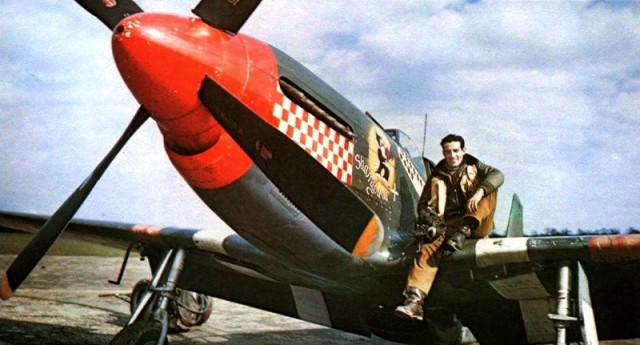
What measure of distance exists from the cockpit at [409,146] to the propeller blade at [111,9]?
276 centimetres

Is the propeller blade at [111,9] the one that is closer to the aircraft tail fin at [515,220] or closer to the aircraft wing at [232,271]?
the aircraft wing at [232,271]

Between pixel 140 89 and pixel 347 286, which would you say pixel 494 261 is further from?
pixel 140 89

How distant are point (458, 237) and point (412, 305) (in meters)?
0.61

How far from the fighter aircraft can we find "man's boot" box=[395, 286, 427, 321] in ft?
1.02

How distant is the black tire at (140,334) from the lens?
161 inches

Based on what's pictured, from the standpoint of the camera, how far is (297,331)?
7562mm

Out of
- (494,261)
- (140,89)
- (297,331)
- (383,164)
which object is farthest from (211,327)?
(140,89)

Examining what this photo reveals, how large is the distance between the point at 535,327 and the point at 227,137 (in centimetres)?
343

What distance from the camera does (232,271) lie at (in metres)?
5.66

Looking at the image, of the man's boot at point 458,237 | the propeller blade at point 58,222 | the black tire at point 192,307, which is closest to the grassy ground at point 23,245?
the black tire at point 192,307

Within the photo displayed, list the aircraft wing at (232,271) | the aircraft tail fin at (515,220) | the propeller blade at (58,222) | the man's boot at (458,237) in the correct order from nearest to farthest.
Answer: the propeller blade at (58,222) → the man's boot at (458,237) → the aircraft wing at (232,271) → the aircraft tail fin at (515,220)

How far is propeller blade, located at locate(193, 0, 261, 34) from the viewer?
293cm

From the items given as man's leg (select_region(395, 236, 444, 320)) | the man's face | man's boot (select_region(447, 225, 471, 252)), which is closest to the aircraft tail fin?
the man's face

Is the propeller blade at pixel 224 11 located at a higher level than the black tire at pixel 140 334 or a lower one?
higher
